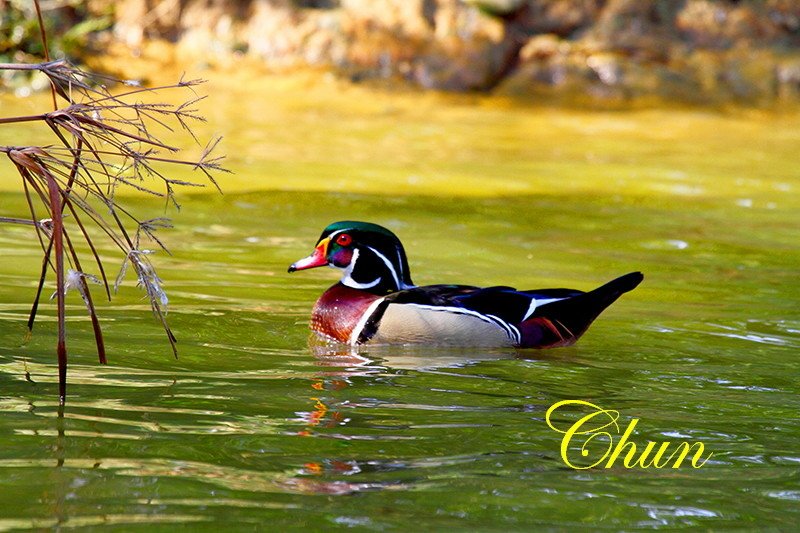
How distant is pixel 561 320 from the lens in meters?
6.16

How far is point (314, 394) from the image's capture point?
5121 mm

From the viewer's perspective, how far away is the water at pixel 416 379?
3.85m

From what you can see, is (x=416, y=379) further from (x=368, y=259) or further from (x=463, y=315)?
(x=368, y=259)

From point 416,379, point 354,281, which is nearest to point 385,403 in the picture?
point 416,379

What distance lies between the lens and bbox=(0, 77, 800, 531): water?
3.85m

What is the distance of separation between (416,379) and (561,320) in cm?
97

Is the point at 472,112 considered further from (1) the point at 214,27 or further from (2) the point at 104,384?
(2) the point at 104,384

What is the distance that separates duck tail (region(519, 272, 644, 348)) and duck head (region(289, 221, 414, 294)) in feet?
2.34

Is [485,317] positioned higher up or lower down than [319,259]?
lower down

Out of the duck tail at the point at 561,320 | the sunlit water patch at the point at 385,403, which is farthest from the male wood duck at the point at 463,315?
the sunlit water patch at the point at 385,403

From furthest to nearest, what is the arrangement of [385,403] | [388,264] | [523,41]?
[523,41], [388,264], [385,403]

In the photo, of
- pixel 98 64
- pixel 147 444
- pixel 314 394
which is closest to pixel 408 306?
pixel 314 394

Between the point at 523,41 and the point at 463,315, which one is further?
the point at 523,41

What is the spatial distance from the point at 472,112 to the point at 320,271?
28.7 ft
